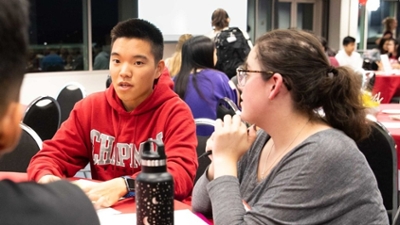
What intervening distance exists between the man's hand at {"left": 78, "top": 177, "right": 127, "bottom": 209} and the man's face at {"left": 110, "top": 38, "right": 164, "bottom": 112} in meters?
0.50

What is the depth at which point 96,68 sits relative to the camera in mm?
8547

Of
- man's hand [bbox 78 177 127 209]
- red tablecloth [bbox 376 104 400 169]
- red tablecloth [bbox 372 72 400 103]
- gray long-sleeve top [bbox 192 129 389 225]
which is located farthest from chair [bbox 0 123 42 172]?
red tablecloth [bbox 372 72 400 103]

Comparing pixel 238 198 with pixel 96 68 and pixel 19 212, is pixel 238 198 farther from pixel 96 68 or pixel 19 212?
pixel 96 68

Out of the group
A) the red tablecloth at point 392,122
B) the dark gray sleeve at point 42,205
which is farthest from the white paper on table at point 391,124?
the dark gray sleeve at point 42,205

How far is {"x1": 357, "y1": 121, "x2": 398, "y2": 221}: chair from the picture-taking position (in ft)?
7.72

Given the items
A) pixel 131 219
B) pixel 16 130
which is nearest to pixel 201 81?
pixel 131 219

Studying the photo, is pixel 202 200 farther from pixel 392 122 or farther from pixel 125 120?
pixel 392 122

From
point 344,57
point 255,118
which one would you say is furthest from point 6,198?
point 344,57

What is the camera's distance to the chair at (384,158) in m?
2.35

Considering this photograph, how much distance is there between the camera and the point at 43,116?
11.1 feet

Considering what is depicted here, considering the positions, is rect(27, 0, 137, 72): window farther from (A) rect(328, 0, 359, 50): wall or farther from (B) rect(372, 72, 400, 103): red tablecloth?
(A) rect(328, 0, 359, 50): wall

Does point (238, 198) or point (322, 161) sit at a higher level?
point (322, 161)

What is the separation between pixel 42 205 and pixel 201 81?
3.08 meters

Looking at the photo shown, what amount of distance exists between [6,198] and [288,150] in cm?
100
